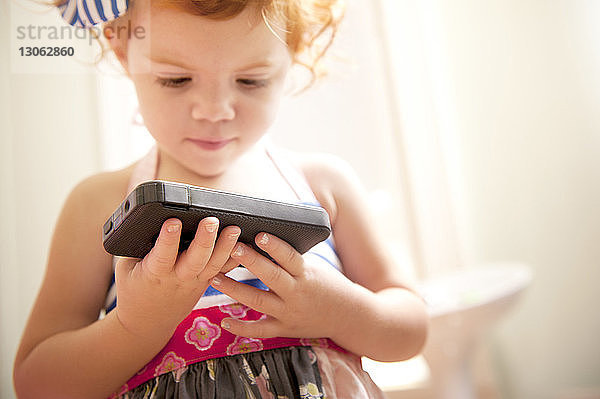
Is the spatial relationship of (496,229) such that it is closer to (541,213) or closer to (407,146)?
(541,213)

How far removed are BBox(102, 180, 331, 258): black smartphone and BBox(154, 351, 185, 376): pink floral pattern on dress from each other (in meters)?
0.11

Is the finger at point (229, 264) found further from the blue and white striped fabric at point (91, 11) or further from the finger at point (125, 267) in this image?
the blue and white striped fabric at point (91, 11)

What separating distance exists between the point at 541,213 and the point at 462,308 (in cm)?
72

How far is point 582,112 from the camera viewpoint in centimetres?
204

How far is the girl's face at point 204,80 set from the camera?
517mm

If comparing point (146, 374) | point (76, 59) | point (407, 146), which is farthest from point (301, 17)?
point (407, 146)

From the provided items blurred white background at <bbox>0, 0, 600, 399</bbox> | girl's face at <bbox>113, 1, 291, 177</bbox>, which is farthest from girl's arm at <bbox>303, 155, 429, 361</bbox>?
blurred white background at <bbox>0, 0, 600, 399</bbox>

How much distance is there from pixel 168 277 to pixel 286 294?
10 centimetres

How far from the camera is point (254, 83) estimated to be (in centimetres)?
56

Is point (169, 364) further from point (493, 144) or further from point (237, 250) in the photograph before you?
point (493, 144)

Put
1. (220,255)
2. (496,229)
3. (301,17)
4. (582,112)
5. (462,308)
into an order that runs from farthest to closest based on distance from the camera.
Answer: (496,229) → (582,112) → (462,308) → (301,17) → (220,255)

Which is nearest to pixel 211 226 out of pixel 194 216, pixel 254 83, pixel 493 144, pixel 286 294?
pixel 194 216

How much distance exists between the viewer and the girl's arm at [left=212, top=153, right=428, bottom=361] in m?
0.46

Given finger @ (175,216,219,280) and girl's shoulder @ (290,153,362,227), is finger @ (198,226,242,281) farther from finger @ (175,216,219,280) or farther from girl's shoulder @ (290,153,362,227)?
girl's shoulder @ (290,153,362,227)
